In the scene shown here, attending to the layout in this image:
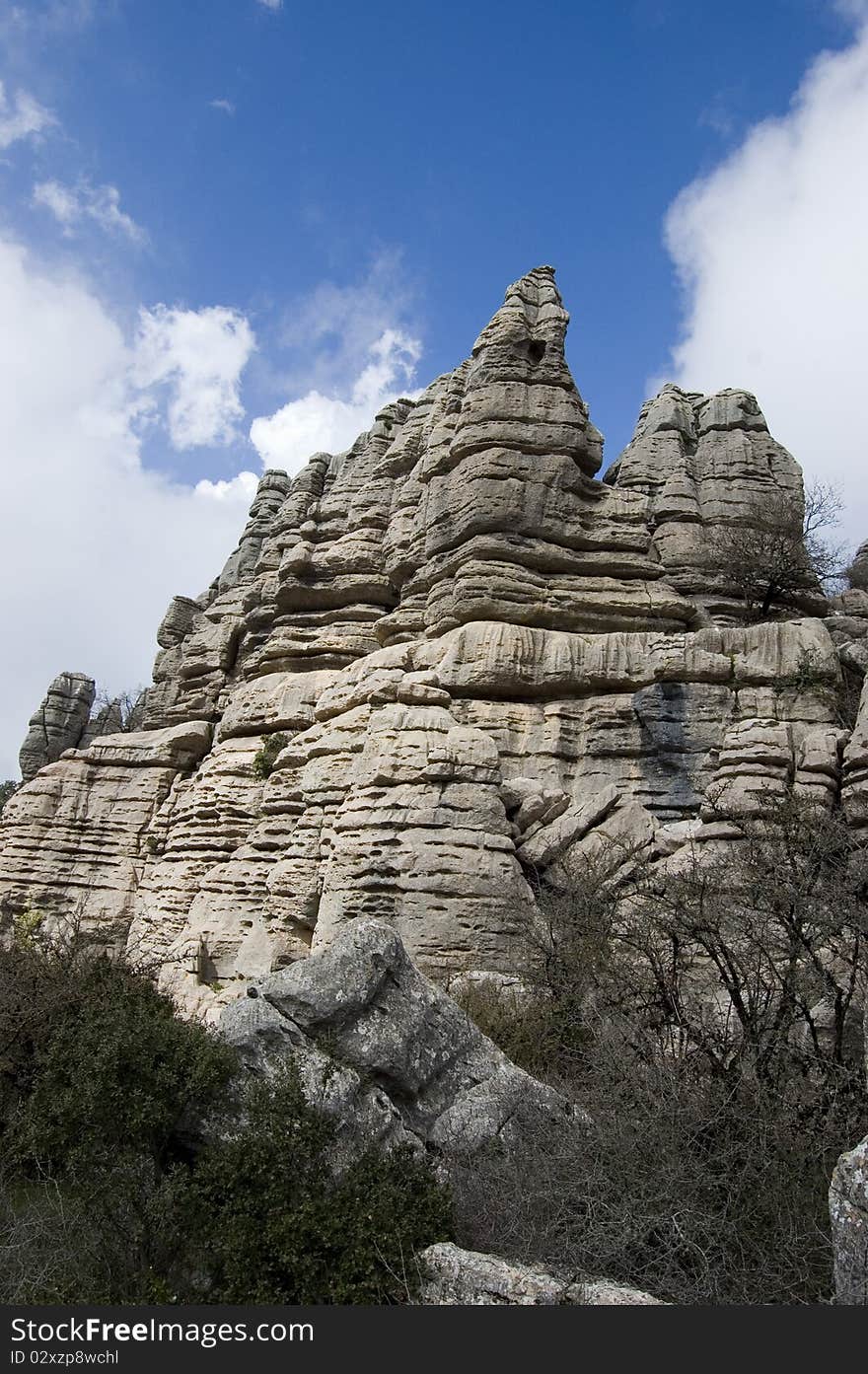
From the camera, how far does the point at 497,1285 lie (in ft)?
18.2

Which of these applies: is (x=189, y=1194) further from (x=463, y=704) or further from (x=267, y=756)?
(x=267, y=756)

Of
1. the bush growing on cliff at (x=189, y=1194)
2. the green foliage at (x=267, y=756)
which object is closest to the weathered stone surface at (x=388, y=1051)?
the bush growing on cliff at (x=189, y=1194)

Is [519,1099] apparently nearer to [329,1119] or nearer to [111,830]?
[329,1119]

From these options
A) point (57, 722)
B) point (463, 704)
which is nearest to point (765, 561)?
point (463, 704)

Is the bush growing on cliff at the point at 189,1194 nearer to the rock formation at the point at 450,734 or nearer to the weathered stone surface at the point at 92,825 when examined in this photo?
the rock formation at the point at 450,734

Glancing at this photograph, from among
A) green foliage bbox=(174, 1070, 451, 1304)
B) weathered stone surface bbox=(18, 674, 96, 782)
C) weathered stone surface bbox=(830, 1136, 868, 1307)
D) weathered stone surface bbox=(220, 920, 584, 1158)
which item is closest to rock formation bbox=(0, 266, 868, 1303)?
weathered stone surface bbox=(220, 920, 584, 1158)

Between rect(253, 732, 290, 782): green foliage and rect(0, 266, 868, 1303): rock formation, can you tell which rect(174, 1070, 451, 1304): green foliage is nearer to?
rect(0, 266, 868, 1303): rock formation

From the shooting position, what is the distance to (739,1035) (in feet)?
28.1

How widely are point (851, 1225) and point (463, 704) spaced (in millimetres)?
15493

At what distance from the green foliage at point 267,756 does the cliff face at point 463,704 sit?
248 mm

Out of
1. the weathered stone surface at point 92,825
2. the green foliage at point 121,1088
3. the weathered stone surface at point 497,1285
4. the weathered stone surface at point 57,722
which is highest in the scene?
the weathered stone surface at point 57,722

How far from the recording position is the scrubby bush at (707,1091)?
609 centimetres

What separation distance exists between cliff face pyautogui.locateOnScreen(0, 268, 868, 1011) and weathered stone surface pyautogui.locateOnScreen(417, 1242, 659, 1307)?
853cm

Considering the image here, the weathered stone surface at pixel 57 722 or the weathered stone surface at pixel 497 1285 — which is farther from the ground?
the weathered stone surface at pixel 57 722
